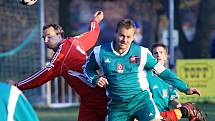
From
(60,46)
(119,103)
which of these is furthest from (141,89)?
(60,46)

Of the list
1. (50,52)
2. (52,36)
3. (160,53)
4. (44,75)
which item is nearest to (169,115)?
(160,53)

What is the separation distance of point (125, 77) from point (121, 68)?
11 centimetres

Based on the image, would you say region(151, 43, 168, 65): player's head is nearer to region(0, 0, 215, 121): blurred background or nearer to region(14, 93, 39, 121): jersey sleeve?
region(0, 0, 215, 121): blurred background

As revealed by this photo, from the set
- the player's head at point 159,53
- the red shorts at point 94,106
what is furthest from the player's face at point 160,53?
the red shorts at point 94,106

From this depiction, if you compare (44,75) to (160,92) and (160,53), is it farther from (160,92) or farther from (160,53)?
(160,53)

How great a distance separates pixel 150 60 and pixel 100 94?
800 mm

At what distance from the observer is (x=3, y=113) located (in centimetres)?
417

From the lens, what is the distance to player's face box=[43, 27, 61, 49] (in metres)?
7.92

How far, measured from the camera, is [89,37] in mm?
8625

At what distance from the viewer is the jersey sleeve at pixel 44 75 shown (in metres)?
7.86

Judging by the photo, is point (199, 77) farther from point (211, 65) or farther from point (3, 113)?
point (3, 113)

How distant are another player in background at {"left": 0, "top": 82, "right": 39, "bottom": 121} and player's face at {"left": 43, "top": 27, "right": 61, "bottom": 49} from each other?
375cm

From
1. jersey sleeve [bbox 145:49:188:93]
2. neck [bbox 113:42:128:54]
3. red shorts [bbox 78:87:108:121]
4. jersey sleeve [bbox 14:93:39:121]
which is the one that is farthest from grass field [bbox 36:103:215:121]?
jersey sleeve [bbox 14:93:39:121]

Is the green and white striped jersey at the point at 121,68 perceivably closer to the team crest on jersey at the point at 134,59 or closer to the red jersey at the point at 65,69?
the team crest on jersey at the point at 134,59
